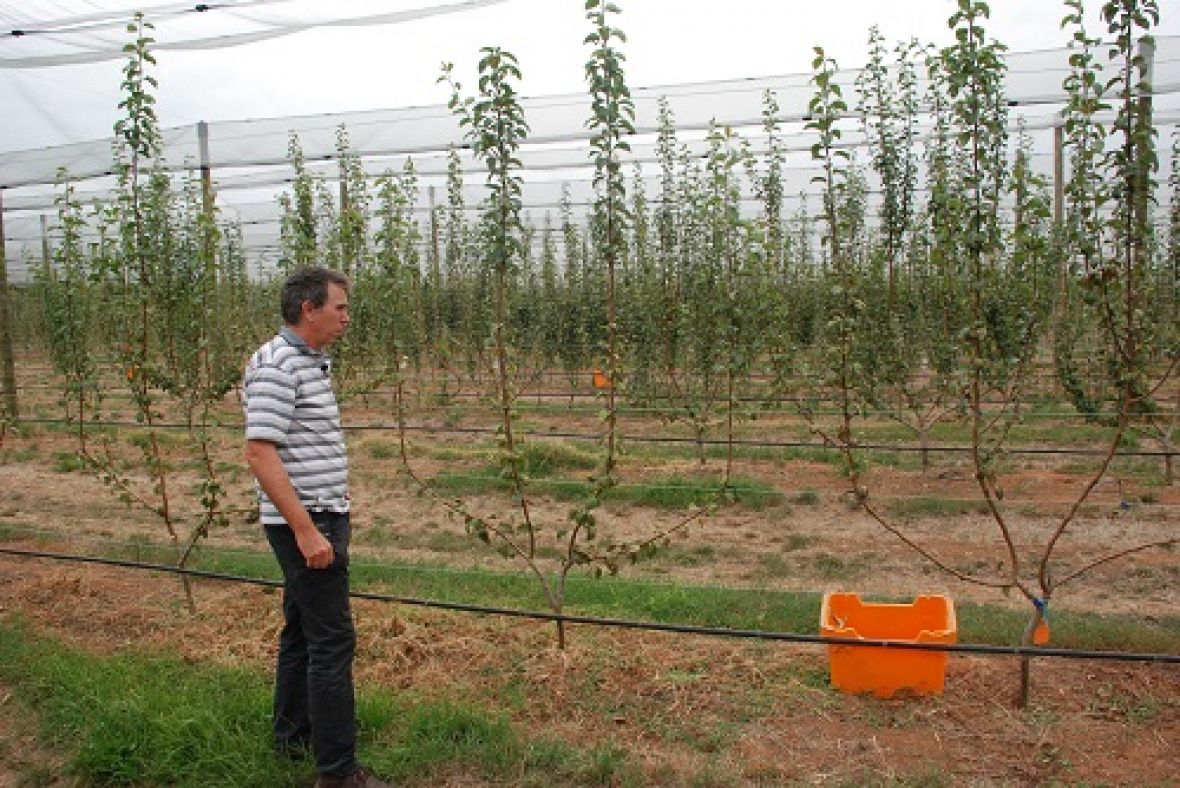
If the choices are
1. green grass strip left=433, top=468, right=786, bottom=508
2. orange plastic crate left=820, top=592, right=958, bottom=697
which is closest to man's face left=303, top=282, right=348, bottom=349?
orange plastic crate left=820, top=592, right=958, bottom=697

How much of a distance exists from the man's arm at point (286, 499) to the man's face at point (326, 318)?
44cm

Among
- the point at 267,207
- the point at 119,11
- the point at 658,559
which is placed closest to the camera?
the point at 658,559

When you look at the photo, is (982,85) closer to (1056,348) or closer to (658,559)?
(658,559)

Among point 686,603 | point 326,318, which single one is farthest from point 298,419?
point 686,603

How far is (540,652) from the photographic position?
491 centimetres

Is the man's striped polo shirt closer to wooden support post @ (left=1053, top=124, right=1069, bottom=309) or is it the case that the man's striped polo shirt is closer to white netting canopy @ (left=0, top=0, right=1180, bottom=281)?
white netting canopy @ (left=0, top=0, right=1180, bottom=281)

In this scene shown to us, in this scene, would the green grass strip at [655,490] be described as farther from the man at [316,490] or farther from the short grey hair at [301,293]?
the short grey hair at [301,293]

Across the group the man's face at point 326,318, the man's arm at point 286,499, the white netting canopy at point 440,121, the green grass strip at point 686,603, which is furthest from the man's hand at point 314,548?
the white netting canopy at point 440,121

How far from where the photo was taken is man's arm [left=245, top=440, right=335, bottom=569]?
3.40 meters

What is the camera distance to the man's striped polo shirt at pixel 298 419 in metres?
3.48

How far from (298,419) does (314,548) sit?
483 mm

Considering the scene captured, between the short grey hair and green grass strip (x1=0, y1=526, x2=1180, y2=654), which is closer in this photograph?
the short grey hair

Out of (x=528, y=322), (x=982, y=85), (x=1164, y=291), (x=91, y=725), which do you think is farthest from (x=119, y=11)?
(x=1164, y=291)

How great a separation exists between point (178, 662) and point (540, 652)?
6.05 ft
